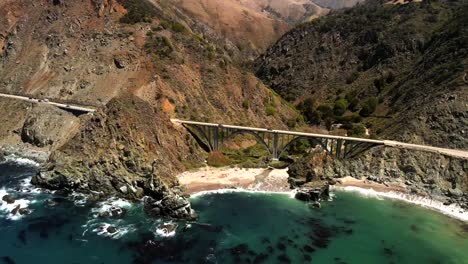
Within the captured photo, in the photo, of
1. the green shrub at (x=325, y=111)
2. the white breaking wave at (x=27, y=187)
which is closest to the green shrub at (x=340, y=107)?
the green shrub at (x=325, y=111)

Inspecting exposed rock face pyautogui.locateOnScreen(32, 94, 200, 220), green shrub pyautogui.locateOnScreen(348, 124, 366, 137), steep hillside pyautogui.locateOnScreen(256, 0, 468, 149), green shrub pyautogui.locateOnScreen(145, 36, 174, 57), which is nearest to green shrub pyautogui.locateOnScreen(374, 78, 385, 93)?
steep hillside pyautogui.locateOnScreen(256, 0, 468, 149)

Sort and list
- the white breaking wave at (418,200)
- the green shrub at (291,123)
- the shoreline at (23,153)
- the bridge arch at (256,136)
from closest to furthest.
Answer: the white breaking wave at (418,200) → the shoreline at (23,153) → the bridge arch at (256,136) → the green shrub at (291,123)

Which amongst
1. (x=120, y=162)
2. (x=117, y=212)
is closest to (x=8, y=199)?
(x=120, y=162)

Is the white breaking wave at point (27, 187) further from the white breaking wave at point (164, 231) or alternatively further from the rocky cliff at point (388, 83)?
the rocky cliff at point (388, 83)

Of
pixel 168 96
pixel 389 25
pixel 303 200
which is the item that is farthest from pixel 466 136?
pixel 389 25

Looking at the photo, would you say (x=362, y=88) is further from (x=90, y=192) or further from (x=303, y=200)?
(x=90, y=192)
